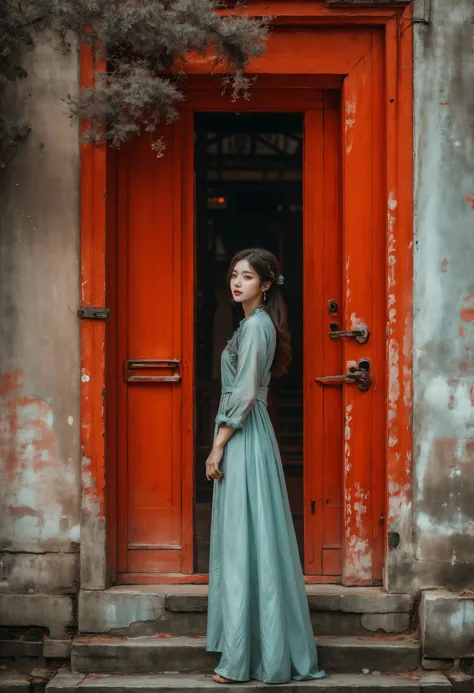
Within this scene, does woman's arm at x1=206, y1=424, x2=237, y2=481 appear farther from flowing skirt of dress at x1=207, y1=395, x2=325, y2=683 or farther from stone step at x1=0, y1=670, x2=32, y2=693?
stone step at x1=0, y1=670, x2=32, y2=693

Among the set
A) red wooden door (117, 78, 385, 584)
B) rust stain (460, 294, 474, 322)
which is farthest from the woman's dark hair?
rust stain (460, 294, 474, 322)

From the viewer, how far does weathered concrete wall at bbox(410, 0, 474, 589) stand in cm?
487

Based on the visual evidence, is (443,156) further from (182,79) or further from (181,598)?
(181,598)

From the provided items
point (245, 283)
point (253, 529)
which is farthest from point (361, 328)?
point (253, 529)

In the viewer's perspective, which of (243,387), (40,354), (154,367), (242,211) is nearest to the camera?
(243,387)

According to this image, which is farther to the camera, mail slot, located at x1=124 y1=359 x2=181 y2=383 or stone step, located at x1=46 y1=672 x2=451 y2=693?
mail slot, located at x1=124 y1=359 x2=181 y2=383

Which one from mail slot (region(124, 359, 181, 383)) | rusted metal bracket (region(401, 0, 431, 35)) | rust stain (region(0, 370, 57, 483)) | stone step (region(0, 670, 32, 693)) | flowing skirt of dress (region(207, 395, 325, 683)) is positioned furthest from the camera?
mail slot (region(124, 359, 181, 383))

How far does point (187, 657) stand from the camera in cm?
473

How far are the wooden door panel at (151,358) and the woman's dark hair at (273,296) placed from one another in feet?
2.06

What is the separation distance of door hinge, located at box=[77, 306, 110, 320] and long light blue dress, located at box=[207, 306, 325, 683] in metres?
0.75

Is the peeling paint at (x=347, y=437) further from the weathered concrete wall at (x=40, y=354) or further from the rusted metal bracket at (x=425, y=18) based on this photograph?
the rusted metal bracket at (x=425, y=18)

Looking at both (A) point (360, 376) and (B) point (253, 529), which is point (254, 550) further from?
(A) point (360, 376)

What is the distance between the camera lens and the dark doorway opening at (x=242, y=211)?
9.96 m

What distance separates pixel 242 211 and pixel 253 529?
705cm
